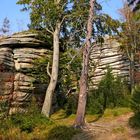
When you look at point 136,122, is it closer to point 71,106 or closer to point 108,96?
point 108,96

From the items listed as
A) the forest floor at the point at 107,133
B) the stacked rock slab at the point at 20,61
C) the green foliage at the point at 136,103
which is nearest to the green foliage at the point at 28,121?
the forest floor at the point at 107,133

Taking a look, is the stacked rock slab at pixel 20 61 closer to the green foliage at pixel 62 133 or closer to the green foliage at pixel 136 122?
the green foliage at pixel 62 133

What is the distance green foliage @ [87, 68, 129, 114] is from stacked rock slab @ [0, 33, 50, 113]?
4.21 m

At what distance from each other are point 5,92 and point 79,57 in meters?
6.46

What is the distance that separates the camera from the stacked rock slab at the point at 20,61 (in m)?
24.5

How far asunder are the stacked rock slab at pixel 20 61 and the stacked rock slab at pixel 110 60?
7.18m

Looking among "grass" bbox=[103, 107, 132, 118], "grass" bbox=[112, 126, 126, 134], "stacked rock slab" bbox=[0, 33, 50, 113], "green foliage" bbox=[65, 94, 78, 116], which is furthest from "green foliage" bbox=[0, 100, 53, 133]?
"green foliage" bbox=[65, 94, 78, 116]

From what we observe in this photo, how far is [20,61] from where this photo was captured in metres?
26.1

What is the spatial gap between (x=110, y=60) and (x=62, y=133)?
18.3 m

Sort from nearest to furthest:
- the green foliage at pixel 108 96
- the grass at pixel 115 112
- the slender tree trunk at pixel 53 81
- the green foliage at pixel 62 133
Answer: the green foliage at pixel 62 133 < the grass at pixel 115 112 < the slender tree trunk at pixel 53 81 < the green foliage at pixel 108 96

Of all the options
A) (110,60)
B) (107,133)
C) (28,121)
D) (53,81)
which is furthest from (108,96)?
(107,133)

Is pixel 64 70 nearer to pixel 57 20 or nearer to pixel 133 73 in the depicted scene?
pixel 57 20

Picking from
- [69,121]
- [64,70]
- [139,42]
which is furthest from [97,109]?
[139,42]

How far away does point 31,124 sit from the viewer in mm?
18266
